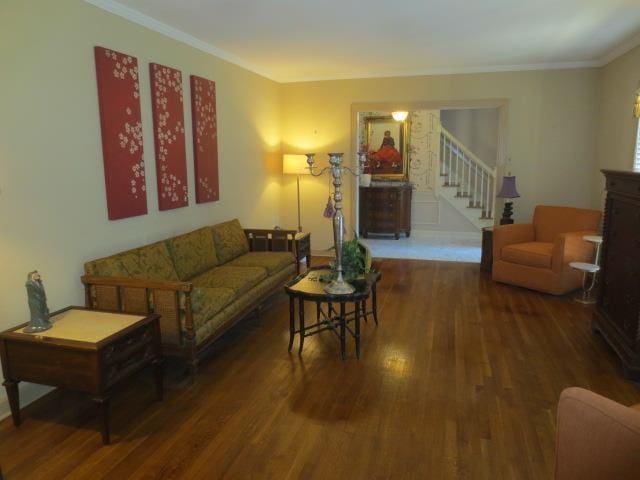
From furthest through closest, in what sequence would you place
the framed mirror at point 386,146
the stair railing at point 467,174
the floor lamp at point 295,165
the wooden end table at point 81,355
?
the framed mirror at point 386,146 < the stair railing at point 467,174 < the floor lamp at point 295,165 < the wooden end table at point 81,355

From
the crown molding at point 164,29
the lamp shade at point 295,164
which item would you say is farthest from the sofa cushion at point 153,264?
the lamp shade at point 295,164

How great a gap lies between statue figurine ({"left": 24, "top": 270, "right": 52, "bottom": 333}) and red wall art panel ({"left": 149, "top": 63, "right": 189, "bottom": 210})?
1578 millimetres

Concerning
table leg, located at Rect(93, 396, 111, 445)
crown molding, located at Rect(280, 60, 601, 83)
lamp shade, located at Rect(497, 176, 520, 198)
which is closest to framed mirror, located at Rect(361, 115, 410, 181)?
crown molding, located at Rect(280, 60, 601, 83)

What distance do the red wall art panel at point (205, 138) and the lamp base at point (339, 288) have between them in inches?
75.9

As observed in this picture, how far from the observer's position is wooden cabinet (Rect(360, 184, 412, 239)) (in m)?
8.14

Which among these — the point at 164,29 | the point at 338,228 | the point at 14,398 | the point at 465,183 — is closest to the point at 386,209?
the point at 465,183

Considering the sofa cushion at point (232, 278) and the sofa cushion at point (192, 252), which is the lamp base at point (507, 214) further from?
the sofa cushion at point (192, 252)

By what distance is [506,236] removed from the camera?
17.6ft

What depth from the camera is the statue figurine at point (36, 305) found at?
2.47 m

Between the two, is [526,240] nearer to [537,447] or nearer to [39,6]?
[537,447]

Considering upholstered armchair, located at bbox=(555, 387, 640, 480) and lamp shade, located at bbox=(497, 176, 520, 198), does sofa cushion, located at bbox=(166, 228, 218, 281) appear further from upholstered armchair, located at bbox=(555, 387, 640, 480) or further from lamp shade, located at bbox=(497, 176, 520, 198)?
lamp shade, located at bbox=(497, 176, 520, 198)

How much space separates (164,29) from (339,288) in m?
2.71

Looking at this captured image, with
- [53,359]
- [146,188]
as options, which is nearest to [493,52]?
[146,188]

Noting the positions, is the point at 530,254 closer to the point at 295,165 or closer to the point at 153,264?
the point at 295,165
